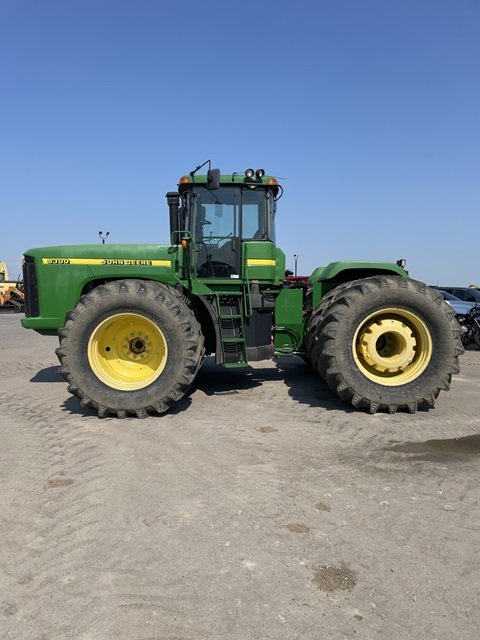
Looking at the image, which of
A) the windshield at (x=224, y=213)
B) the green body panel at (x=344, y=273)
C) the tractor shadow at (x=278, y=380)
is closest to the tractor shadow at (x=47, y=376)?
the tractor shadow at (x=278, y=380)

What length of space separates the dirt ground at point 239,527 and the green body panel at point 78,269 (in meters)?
1.36

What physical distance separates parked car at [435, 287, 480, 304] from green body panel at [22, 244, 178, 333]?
45.5 ft

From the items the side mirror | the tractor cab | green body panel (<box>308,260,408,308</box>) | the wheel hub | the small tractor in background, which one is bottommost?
the small tractor in background

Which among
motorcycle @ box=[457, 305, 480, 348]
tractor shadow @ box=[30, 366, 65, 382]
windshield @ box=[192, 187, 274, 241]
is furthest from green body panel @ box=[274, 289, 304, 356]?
motorcycle @ box=[457, 305, 480, 348]

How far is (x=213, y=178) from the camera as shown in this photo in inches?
204

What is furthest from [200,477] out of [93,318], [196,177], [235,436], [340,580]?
[196,177]

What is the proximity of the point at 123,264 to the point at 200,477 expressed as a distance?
3.02 metres

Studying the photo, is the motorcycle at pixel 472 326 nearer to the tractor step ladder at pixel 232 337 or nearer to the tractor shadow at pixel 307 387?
the tractor shadow at pixel 307 387

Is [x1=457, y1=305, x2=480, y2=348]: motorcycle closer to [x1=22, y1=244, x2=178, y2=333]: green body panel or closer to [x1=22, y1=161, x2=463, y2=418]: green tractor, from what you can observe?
[x1=22, y1=161, x2=463, y2=418]: green tractor

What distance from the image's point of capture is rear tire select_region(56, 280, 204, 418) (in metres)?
4.88

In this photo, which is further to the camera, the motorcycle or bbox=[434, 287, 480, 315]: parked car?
bbox=[434, 287, 480, 315]: parked car

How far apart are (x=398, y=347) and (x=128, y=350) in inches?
127

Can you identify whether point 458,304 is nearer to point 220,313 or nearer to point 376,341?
point 376,341

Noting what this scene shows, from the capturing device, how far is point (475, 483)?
11.0 feet
